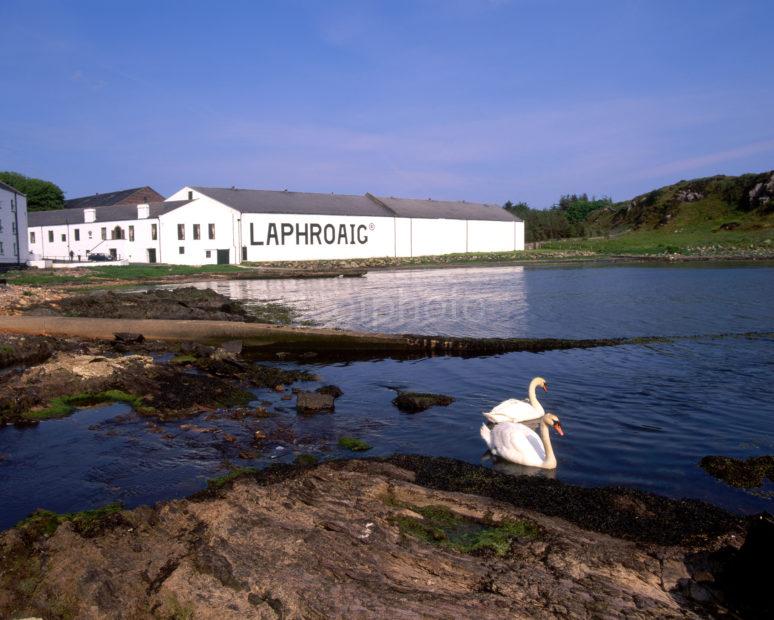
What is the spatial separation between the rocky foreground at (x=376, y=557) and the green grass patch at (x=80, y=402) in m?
5.65

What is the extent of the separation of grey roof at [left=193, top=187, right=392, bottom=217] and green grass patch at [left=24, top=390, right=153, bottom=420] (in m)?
57.6

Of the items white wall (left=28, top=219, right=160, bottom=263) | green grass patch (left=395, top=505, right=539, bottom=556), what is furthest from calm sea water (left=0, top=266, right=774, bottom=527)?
white wall (left=28, top=219, right=160, bottom=263)

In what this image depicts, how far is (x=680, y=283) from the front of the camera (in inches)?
1780

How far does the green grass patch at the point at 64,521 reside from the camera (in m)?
6.62

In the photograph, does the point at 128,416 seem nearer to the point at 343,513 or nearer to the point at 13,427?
the point at 13,427

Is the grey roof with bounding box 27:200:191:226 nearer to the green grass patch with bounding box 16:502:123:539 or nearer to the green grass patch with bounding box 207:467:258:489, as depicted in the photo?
the green grass patch with bounding box 207:467:258:489

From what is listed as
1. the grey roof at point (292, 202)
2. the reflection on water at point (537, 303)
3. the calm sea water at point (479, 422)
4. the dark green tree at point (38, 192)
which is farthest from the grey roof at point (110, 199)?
the calm sea water at point (479, 422)

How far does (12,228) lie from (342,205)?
3641cm

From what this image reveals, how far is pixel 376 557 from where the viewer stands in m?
6.12

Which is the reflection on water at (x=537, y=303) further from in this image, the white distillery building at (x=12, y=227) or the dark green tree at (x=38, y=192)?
the dark green tree at (x=38, y=192)

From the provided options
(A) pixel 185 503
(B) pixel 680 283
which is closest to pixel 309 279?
(B) pixel 680 283

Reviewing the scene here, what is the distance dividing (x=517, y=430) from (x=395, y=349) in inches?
396

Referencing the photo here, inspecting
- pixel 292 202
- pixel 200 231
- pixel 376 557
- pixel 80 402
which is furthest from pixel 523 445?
pixel 292 202

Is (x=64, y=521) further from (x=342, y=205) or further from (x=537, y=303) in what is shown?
(x=342, y=205)
